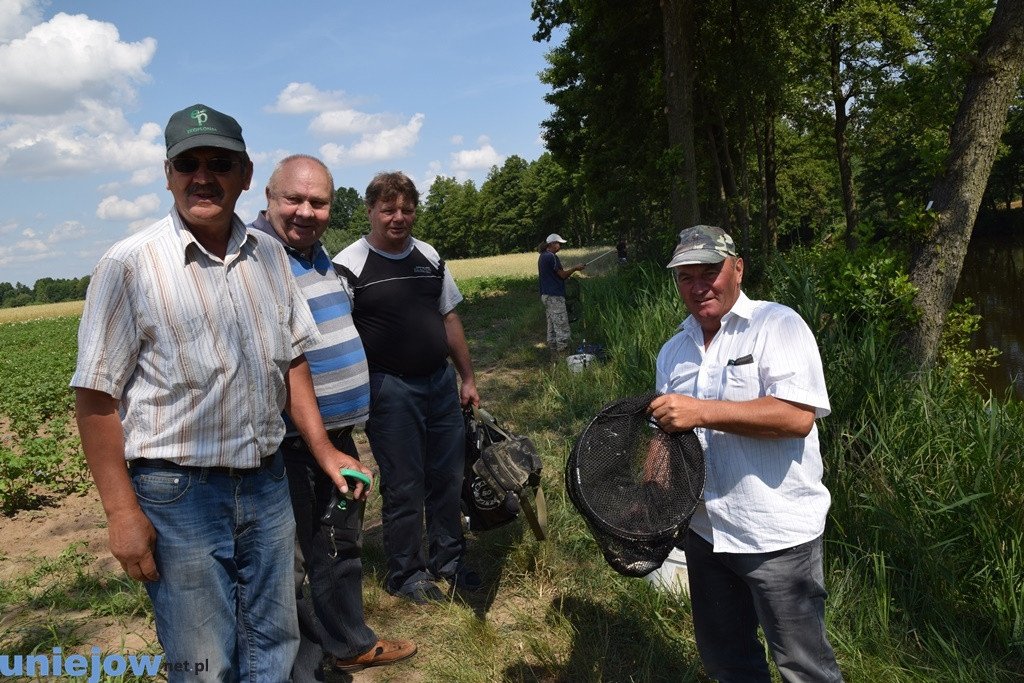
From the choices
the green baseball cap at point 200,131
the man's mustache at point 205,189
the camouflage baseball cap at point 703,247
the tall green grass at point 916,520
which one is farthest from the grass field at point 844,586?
the green baseball cap at point 200,131

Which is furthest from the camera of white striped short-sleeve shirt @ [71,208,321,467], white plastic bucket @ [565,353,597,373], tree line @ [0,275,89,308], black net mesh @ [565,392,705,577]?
tree line @ [0,275,89,308]

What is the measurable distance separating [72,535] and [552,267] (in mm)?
7121

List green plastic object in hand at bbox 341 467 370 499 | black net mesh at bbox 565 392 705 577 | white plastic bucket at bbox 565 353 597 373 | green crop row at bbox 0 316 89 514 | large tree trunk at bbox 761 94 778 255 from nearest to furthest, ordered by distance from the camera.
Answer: black net mesh at bbox 565 392 705 577 < green plastic object in hand at bbox 341 467 370 499 < green crop row at bbox 0 316 89 514 < white plastic bucket at bbox 565 353 597 373 < large tree trunk at bbox 761 94 778 255

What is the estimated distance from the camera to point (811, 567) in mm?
2148

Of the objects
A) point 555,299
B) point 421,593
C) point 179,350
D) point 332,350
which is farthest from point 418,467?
point 555,299

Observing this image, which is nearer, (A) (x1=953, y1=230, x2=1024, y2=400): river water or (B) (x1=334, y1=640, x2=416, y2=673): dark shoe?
(B) (x1=334, y1=640, x2=416, y2=673): dark shoe

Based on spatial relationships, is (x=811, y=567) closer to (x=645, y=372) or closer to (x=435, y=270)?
(x=435, y=270)

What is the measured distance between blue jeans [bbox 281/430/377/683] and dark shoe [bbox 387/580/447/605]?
48 centimetres

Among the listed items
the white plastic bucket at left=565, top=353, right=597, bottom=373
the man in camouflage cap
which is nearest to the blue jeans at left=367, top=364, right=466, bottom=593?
the man in camouflage cap

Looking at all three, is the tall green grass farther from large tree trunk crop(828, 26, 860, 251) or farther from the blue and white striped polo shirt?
large tree trunk crop(828, 26, 860, 251)

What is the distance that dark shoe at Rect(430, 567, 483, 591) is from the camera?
4.02 meters

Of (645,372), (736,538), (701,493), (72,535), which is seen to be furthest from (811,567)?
(72,535)

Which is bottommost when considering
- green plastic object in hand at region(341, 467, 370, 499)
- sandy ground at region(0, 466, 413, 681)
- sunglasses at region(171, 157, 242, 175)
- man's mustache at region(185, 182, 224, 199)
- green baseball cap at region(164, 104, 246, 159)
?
sandy ground at region(0, 466, 413, 681)

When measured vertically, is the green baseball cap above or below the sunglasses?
above
